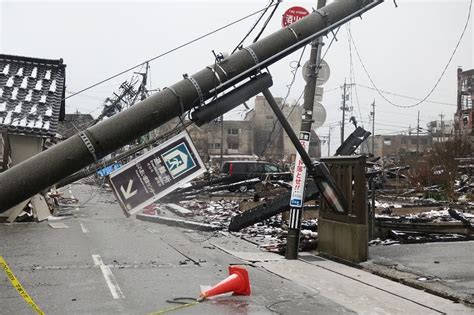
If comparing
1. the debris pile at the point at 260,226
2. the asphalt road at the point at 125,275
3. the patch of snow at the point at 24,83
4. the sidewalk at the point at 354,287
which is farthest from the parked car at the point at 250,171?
the sidewalk at the point at 354,287

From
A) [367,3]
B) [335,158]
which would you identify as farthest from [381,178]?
[367,3]

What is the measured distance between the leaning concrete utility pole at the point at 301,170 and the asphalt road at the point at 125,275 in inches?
54.7

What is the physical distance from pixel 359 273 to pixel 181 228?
9365 mm

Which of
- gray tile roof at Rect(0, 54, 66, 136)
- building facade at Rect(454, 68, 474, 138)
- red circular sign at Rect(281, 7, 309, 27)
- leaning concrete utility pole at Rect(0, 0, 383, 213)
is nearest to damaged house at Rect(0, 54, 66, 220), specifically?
gray tile roof at Rect(0, 54, 66, 136)

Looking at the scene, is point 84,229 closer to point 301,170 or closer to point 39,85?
Answer: point 39,85

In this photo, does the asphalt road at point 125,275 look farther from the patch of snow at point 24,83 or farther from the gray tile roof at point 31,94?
the patch of snow at point 24,83

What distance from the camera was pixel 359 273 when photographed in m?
9.93

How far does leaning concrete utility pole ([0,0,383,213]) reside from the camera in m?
5.80

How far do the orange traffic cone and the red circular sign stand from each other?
240 inches

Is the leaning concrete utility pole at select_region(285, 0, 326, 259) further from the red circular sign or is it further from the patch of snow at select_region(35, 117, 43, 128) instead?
the patch of snow at select_region(35, 117, 43, 128)

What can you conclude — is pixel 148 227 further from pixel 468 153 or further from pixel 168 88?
pixel 468 153

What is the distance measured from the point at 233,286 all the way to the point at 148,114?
314 cm

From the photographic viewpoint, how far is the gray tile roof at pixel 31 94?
18453mm

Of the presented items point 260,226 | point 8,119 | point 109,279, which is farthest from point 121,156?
point 8,119
